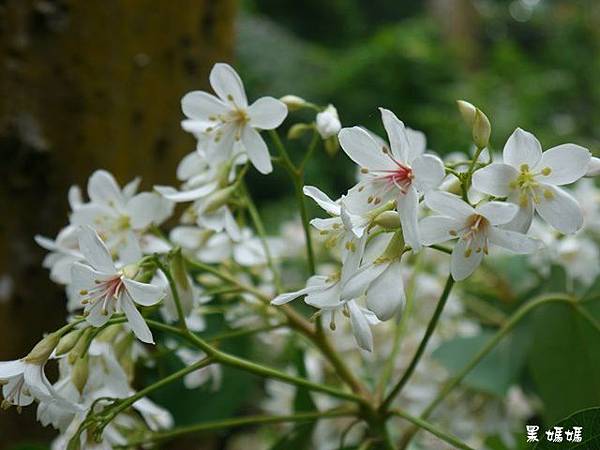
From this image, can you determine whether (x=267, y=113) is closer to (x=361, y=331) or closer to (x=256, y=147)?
(x=256, y=147)

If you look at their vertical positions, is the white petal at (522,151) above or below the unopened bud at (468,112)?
below

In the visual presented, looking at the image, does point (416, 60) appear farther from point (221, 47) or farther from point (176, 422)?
point (176, 422)

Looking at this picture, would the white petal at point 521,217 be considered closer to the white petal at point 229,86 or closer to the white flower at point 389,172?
the white flower at point 389,172

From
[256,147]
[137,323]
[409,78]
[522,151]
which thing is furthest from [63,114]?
[409,78]

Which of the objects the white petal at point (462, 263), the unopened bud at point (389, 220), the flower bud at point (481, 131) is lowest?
the white petal at point (462, 263)

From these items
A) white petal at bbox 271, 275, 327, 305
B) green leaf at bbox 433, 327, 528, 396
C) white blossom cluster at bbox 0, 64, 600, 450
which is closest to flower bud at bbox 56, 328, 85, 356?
white blossom cluster at bbox 0, 64, 600, 450

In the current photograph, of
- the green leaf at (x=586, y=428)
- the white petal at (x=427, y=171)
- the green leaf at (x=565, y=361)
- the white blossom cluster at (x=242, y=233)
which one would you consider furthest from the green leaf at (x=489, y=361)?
the white petal at (x=427, y=171)
